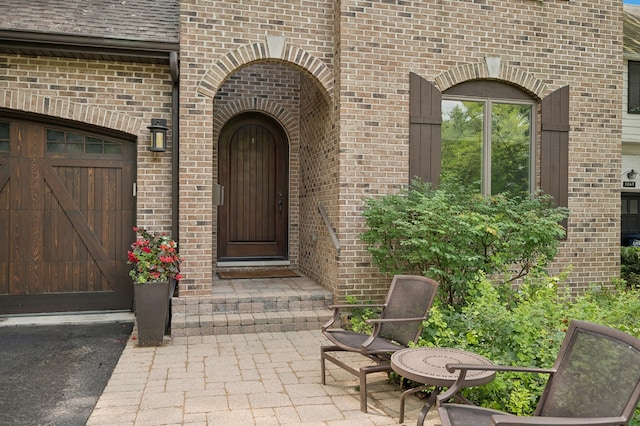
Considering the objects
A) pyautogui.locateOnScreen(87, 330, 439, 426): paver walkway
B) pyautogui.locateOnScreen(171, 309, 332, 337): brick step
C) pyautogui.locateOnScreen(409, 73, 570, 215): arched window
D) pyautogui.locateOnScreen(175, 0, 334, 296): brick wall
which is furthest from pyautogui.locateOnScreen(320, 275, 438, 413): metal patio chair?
pyautogui.locateOnScreen(409, 73, 570, 215): arched window

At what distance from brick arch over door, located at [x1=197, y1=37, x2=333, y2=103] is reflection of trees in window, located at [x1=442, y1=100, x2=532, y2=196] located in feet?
5.24

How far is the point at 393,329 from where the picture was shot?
4.14 metres

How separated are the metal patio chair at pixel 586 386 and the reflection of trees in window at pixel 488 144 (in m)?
4.05

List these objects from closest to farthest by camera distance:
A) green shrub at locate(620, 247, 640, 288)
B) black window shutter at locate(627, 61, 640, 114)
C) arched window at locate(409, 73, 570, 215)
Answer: arched window at locate(409, 73, 570, 215) < green shrub at locate(620, 247, 640, 288) < black window shutter at locate(627, 61, 640, 114)

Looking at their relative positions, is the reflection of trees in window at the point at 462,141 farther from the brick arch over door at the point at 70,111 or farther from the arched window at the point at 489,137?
the brick arch over door at the point at 70,111

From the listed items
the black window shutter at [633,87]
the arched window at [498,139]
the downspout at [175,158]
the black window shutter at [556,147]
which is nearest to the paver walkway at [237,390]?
the downspout at [175,158]

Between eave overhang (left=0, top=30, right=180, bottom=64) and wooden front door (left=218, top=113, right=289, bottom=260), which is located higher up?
eave overhang (left=0, top=30, right=180, bottom=64)

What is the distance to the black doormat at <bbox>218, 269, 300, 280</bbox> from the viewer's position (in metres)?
7.28

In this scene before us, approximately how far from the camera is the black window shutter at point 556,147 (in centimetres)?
678

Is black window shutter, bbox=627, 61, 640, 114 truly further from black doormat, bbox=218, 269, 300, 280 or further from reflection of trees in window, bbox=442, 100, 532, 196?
black doormat, bbox=218, 269, 300, 280

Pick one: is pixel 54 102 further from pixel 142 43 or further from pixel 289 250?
pixel 289 250

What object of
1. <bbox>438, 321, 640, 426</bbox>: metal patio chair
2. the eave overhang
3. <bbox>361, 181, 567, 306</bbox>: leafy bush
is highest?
the eave overhang

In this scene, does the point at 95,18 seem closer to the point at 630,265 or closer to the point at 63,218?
the point at 63,218

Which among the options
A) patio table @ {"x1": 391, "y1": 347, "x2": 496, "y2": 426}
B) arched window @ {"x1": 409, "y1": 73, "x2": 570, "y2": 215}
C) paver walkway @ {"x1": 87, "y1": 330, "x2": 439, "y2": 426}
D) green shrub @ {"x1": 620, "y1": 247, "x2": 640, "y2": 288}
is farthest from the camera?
green shrub @ {"x1": 620, "y1": 247, "x2": 640, "y2": 288}
